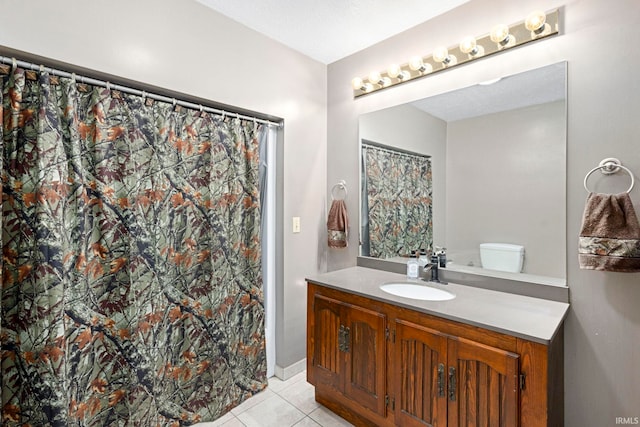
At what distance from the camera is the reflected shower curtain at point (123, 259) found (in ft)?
4.36

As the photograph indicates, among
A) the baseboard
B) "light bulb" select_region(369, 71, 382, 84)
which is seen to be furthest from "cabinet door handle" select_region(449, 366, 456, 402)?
"light bulb" select_region(369, 71, 382, 84)

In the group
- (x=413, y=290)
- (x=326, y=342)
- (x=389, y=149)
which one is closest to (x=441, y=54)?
(x=389, y=149)

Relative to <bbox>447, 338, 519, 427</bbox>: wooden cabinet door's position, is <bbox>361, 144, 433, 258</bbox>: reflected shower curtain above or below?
Result: above

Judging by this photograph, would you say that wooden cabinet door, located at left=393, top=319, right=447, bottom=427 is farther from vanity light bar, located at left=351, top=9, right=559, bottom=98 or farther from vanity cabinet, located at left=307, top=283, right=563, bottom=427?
vanity light bar, located at left=351, top=9, right=559, bottom=98

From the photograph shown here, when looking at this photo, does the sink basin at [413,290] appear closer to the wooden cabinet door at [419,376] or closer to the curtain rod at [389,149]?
the wooden cabinet door at [419,376]

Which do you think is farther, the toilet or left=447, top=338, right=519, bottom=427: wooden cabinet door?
the toilet

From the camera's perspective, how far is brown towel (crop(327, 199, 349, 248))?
238 centimetres

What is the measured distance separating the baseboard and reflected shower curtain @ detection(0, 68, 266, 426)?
0.56 feet

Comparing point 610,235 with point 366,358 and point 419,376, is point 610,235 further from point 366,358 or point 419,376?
point 366,358

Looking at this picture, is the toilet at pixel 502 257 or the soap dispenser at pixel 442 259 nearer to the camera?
the toilet at pixel 502 257

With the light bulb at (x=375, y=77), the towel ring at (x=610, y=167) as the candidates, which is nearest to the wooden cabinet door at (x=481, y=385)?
the towel ring at (x=610, y=167)

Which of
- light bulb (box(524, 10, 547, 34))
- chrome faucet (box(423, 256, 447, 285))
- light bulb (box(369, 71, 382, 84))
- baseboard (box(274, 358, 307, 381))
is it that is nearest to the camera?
light bulb (box(524, 10, 547, 34))

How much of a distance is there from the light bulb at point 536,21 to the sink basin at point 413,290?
1.44 metres

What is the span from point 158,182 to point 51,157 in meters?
0.46
